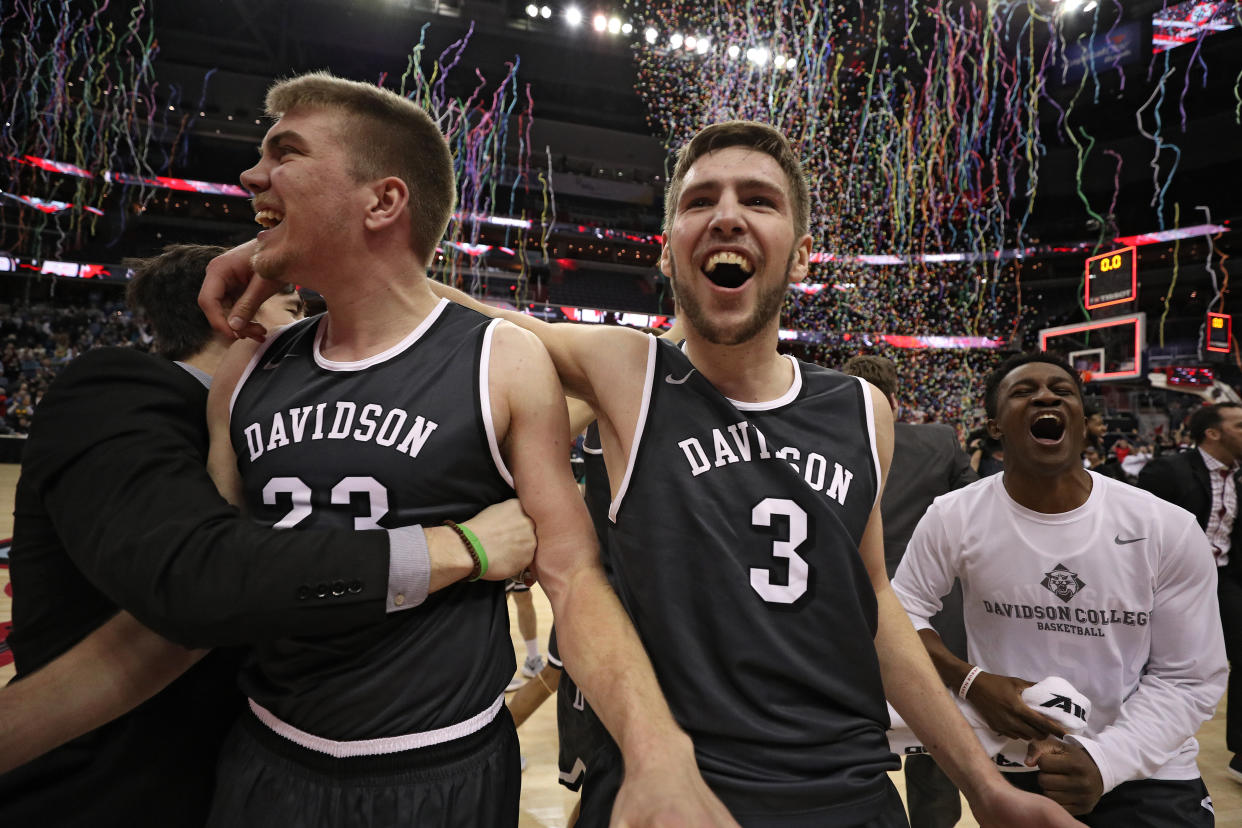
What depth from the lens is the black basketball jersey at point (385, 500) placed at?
112 centimetres

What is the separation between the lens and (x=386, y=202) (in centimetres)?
131

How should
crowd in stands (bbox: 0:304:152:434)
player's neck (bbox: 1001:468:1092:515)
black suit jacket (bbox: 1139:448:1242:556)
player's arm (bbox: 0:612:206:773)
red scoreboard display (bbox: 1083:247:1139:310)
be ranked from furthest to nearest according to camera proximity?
crowd in stands (bbox: 0:304:152:434), red scoreboard display (bbox: 1083:247:1139:310), black suit jacket (bbox: 1139:448:1242:556), player's neck (bbox: 1001:468:1092:515), player's arm (bbox: 0:612:206:773)

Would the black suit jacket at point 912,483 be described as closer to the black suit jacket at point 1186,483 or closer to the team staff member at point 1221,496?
the team staff member at point 1221,496

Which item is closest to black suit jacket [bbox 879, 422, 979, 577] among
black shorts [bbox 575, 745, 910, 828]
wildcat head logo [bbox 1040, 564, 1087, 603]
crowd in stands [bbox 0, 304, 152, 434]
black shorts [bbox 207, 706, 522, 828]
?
wildcat head logo [bbox 1040, 564, 1087, 603]

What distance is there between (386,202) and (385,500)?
1.79ft

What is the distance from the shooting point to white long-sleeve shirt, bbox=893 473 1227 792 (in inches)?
64.4

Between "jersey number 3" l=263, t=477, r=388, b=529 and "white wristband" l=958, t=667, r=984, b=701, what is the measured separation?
56.9 inches

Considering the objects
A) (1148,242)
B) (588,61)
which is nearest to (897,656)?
(588,61)

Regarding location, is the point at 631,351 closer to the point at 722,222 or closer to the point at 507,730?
the point at 722,222

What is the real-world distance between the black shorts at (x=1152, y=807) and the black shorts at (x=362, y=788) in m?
1.29

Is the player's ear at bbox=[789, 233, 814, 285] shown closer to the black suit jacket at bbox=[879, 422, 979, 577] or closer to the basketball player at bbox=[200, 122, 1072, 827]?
the basketball player at bbox=[200, 122, 1072, 827]

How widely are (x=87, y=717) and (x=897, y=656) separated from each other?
1346mm

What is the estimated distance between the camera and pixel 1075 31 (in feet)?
62.7

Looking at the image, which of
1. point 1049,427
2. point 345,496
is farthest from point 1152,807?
point 345,496
